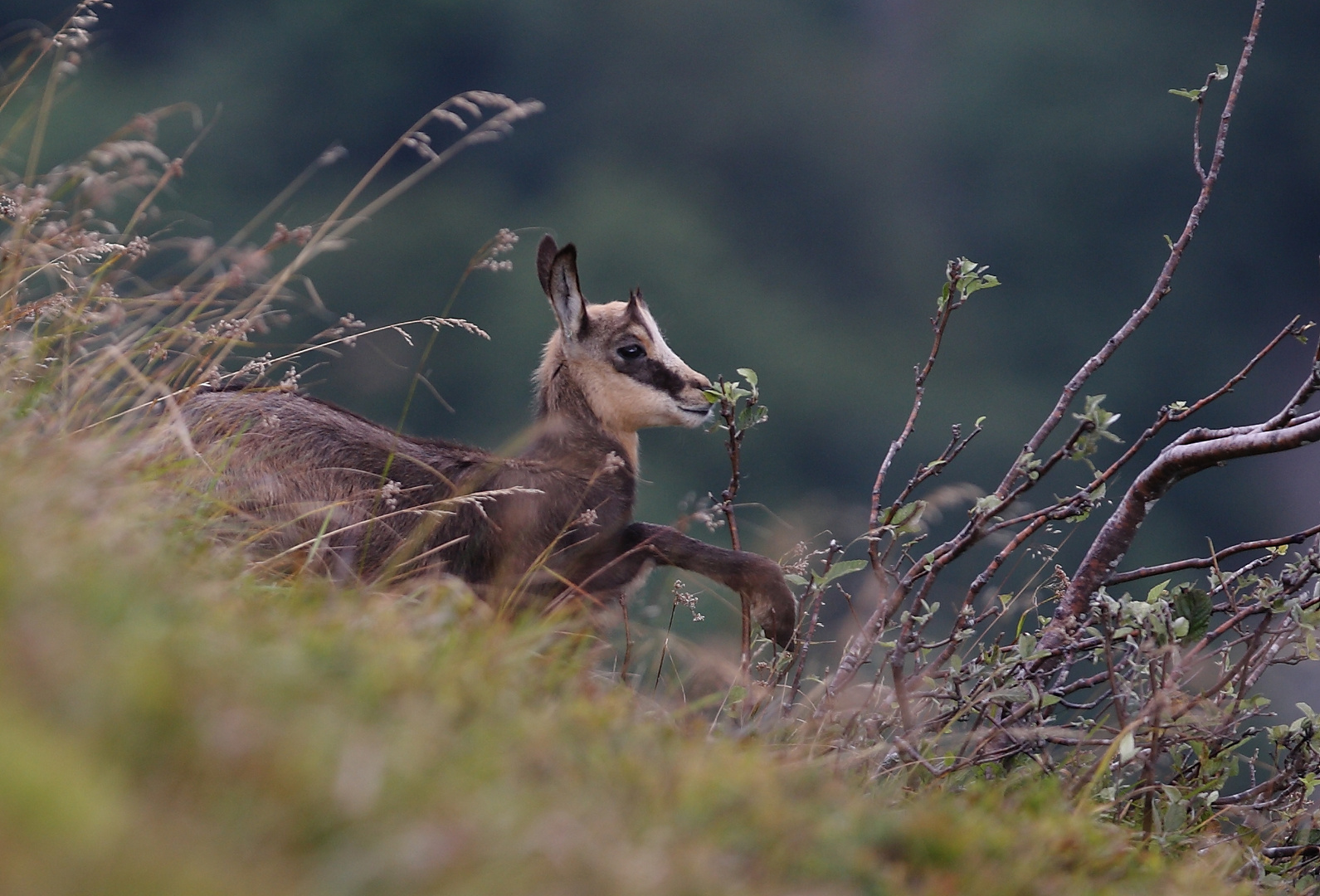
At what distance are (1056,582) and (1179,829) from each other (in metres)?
1.12

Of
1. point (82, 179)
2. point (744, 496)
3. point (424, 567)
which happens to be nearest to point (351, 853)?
point (424, 567)

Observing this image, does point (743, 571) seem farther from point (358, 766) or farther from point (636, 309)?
point (358, 766)

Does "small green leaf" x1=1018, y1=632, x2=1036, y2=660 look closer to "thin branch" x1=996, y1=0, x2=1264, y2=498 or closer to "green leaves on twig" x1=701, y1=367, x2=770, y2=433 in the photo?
"thin branch" x1=996, y1=0, x2=1264, y2=498

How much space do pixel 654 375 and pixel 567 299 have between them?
20.3 inches

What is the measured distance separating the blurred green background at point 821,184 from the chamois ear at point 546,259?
84.9 feet

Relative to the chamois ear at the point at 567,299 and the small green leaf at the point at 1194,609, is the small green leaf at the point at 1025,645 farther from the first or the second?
the chamois ear at the point at 567,299

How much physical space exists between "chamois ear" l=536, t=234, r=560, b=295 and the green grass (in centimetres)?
287

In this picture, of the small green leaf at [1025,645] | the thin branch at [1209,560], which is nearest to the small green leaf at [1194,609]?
the thin branch at [1209,560]

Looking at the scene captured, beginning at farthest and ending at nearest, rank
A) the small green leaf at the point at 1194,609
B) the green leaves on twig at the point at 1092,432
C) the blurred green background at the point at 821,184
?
the blurred green background at the point at 821,184 → the green leaves on twig at the point at 1092,432 → the small green leaf at the point at 1194,609

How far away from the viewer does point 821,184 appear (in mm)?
54094

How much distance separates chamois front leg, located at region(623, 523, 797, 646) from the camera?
496 cm

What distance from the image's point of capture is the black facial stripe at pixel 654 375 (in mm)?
5938

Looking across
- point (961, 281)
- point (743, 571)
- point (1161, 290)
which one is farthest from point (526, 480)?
point (1161, 290)

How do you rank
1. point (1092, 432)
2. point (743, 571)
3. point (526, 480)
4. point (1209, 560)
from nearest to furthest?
1. point (1092, 432)
2. point (1209, 560)
3. point (743, 571)
4. point (526, 480)
